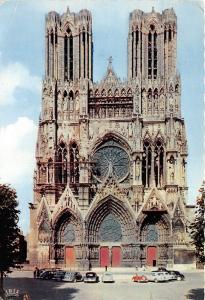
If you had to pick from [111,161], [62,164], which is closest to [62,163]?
[62,164]

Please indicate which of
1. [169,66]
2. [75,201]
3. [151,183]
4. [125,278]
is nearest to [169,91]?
[169,66]

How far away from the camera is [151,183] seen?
115 feet

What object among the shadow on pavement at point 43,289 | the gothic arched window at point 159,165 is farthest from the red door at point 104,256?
the shadow on pavement at point 43,289

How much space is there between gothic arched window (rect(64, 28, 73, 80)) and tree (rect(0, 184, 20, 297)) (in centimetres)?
1518

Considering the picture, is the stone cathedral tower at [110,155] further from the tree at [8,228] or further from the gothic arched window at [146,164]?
the tree at [8,228]

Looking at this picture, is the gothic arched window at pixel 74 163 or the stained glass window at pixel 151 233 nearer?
the stained glass window at pixel 151 233

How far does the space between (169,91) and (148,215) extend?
22.1 ft

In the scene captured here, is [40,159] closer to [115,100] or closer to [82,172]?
[82,172]

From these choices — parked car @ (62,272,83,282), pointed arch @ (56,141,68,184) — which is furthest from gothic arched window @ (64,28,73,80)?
parked car @ (62,272,83,282)

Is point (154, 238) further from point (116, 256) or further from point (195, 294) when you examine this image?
point (195, 294)

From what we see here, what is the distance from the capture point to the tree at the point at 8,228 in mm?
21641

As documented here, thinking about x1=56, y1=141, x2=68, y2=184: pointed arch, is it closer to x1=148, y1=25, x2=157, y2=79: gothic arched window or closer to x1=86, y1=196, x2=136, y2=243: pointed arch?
x1=86, y1=196, x2=136, y2=243: pointed arch

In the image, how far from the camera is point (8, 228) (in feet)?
72.5

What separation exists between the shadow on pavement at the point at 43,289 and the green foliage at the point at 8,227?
1431 mm
